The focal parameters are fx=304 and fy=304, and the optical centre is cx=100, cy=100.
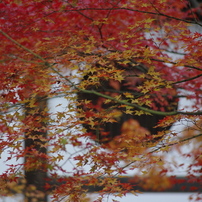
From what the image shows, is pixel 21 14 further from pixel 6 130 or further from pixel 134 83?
pixel 134 83

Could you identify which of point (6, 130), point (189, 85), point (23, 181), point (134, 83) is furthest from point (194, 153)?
point (23, 181)

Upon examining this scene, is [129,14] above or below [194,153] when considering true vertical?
above

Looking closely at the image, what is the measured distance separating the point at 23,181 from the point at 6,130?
2116mm

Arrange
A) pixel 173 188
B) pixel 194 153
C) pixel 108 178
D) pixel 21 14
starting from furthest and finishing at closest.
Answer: pixel 173 188 → pixel 194 153 → pixel 21 14 → pixel 108 178

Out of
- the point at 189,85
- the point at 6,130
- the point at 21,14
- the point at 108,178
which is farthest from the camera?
the point at 189,85

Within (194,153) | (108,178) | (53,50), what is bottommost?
(108,178)

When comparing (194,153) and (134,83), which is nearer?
(194,153)

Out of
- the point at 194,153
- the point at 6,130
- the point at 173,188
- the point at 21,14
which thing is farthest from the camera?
the point at 173,188

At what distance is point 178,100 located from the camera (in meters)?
5.98

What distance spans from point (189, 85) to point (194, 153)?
53.1 inches

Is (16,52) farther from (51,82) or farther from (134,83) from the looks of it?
(134,83)

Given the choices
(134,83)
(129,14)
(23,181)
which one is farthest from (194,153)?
(23,181)

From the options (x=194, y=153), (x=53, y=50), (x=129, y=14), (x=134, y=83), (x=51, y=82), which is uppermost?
(x=129, y=14)

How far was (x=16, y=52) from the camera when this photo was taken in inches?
166
